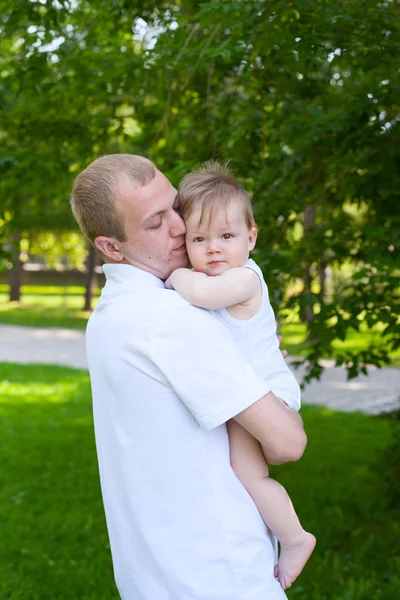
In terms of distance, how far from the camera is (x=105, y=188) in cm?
187

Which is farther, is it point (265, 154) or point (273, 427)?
point (265, 154)

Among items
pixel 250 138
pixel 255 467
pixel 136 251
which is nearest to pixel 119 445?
pixel 255 467

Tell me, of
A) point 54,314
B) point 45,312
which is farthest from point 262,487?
point 45,312

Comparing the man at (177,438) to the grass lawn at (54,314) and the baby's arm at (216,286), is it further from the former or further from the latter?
the grass lawn at (54,314)

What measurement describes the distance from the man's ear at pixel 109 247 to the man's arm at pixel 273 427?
19.7 inches

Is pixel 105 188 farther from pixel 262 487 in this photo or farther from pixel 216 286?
pixel 262 487

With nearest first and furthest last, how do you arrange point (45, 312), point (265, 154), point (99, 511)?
point (265, 154), point (99, 511), point (45, 312)

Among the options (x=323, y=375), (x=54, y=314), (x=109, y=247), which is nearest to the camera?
(x=109, y=247)

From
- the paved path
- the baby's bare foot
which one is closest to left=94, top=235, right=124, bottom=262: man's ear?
the baby's bare foot

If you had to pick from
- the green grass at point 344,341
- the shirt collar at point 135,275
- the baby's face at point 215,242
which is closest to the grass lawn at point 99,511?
the green grass at point 344,341

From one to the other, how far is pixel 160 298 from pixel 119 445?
13.3 inches

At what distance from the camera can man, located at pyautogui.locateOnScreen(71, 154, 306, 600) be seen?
171 cm

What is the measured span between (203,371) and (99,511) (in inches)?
191

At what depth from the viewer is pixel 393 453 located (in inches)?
224
